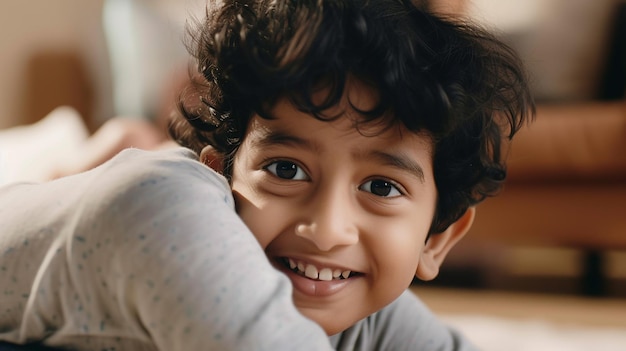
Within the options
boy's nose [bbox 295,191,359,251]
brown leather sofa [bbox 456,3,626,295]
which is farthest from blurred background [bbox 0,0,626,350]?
boy's nose [bbox 295,191,359,251]

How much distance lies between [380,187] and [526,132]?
146cm

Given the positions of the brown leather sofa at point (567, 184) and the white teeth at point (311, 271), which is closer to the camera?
the white teeth at point (311, 271)

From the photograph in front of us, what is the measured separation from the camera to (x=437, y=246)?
0.82 metres

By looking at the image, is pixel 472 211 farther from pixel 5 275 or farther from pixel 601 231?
pixel 601 231

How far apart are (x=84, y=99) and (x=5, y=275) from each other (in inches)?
117

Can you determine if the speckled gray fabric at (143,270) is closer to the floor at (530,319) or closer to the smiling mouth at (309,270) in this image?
the smiling mouth at (309,270)

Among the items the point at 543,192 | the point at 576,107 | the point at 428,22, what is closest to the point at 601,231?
the point at 543,192

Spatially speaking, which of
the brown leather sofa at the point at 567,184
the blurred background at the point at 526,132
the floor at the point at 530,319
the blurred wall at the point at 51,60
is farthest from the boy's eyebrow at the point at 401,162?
the blurred wall at the point at 51,60

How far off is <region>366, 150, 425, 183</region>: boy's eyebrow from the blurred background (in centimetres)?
74

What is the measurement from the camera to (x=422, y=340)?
89 centimetres

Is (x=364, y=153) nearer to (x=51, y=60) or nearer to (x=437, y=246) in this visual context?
(x=437, y=246)

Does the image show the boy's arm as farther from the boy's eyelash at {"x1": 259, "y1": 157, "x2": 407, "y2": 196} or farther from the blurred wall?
the blurred wall

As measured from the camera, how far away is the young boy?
47 centimetres

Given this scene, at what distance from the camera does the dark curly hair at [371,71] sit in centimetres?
61
